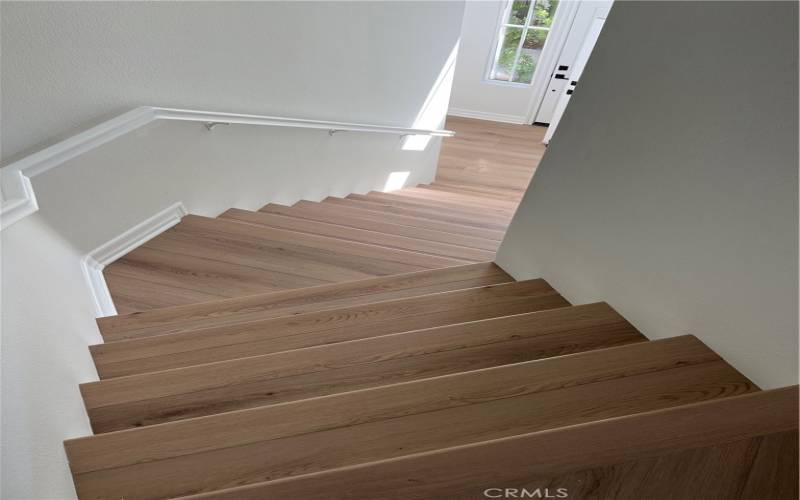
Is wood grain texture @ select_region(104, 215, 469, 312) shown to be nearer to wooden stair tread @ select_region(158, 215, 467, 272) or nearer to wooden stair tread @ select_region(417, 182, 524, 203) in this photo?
wooden stair tread @ select_region(158, 215, 467, 272)

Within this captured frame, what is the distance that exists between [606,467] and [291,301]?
1513 millimetres

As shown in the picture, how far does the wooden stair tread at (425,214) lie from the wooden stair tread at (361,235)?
87 centimetres

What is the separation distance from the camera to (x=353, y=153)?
440 centimetres

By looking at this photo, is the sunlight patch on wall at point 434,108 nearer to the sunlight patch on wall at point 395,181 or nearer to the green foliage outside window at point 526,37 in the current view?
the sunlight patch on wall at point 395,181

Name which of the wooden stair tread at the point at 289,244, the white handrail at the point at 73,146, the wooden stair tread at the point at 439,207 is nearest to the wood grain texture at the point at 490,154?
the wooden stair tread at the point at 439,207

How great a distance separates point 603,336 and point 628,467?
84cm

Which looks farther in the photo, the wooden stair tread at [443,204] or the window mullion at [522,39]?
the window mullion at [522,39]

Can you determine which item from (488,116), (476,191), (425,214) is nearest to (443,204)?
(425,214)

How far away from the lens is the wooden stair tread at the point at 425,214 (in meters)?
3.96

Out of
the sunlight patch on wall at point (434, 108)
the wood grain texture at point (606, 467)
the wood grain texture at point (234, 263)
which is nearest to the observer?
the wood grain texture at point (606, 467)

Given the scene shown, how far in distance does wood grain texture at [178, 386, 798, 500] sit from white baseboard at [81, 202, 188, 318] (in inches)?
58.9

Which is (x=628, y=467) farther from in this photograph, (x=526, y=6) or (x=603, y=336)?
(x=526, y=6)

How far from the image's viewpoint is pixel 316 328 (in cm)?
165

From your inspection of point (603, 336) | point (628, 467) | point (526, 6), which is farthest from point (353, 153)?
point (526, 6)
